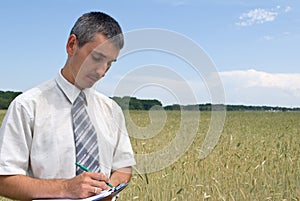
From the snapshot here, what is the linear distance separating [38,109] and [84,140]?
0.65ft

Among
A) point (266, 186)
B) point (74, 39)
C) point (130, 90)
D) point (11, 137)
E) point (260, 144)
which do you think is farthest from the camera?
point (260, 144)

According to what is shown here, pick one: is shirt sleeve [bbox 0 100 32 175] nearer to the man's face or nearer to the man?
the man

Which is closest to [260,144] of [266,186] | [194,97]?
[266,186]

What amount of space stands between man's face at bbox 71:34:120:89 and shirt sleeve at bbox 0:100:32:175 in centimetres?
23

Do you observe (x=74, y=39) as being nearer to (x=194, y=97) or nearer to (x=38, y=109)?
(x=38, y=109)

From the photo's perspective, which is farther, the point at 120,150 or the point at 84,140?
the point at 120,150

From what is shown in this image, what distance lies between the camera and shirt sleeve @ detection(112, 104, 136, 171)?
182 centimetres

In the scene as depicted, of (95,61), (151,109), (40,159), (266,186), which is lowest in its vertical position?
(266,186)

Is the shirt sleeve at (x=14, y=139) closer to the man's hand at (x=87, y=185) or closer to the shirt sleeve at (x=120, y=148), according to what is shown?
the man's hand at (x=87, y=185)

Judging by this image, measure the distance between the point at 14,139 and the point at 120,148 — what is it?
425 mm

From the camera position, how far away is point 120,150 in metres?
1.82

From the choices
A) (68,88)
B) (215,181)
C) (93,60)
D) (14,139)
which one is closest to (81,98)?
(68,88)

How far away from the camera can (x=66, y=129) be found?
64.7 inches

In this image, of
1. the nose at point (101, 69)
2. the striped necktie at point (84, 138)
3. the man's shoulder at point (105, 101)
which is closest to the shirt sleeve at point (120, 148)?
the man's shoulder at point (105, 101)
